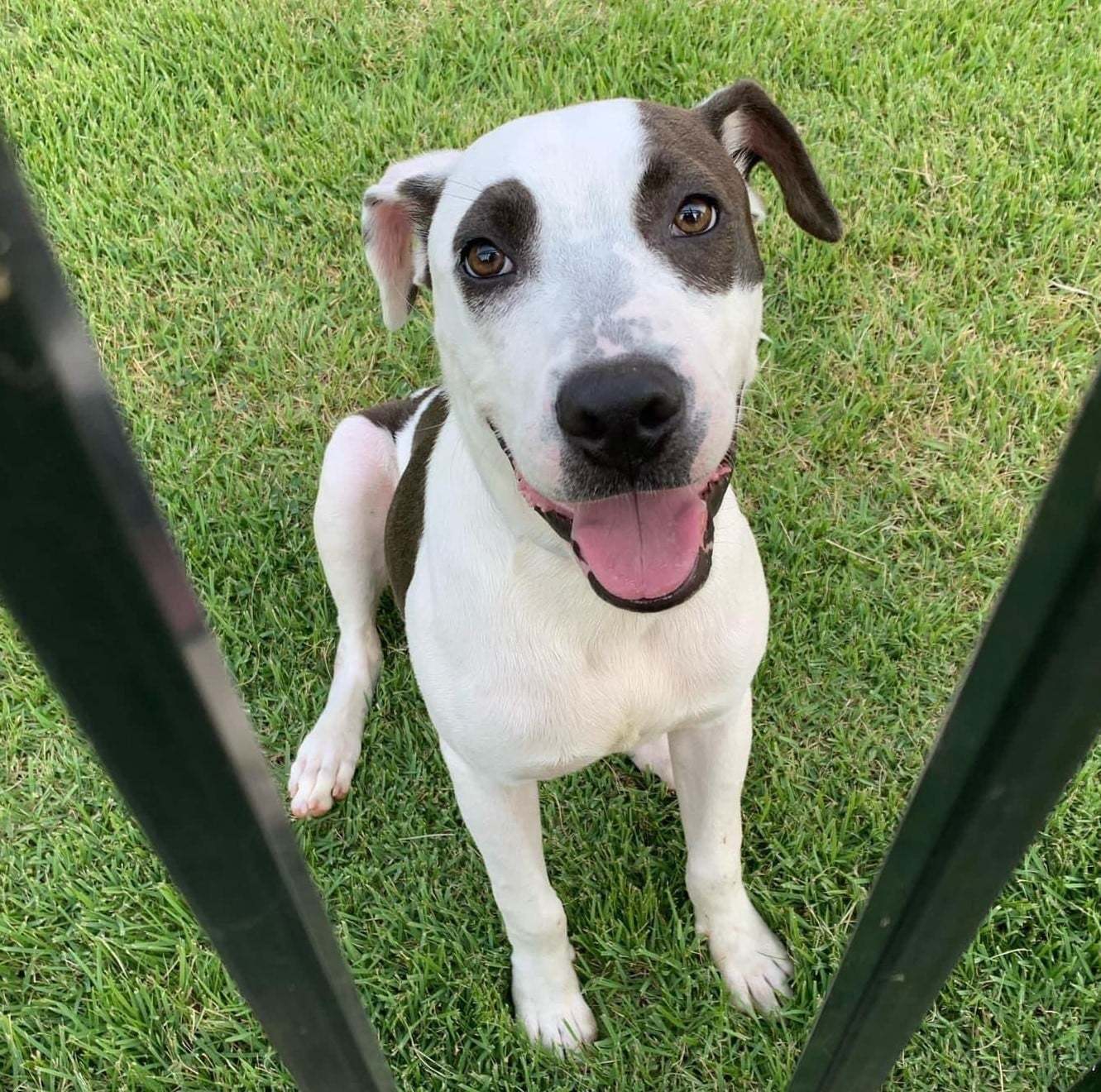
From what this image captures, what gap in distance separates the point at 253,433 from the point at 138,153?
6.01 feet

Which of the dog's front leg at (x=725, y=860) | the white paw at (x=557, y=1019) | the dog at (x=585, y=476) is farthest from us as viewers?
the white paw at (x=557, y=1019)

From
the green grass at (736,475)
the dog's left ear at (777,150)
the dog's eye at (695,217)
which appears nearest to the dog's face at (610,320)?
the dog's eye at (695,217)

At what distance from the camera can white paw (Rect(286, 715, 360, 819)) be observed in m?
3.12

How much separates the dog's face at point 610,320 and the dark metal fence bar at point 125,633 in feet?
2.84

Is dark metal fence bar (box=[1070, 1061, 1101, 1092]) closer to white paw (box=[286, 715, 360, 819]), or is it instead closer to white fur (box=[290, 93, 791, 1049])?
white fur (box=[290, 93, 791, 1049])

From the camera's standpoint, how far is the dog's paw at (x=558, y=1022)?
2.69 m

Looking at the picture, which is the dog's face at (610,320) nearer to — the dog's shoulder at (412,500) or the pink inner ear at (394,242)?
the pink inner ear at (394,242)

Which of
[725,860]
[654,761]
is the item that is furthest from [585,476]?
[654,761]

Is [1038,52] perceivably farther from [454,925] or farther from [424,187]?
[454,925]

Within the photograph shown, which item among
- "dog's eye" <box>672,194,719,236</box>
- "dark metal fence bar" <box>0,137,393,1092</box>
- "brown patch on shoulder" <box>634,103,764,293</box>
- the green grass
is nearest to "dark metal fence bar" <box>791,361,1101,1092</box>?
"dark metal fence bar" <box>0,137,393,1092</box>

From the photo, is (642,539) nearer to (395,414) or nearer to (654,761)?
(654,761)

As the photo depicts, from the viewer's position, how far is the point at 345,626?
3.38 metres

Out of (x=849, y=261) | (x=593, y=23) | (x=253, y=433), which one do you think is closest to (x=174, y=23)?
(x=593, y=23)

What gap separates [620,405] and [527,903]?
1.33 m
